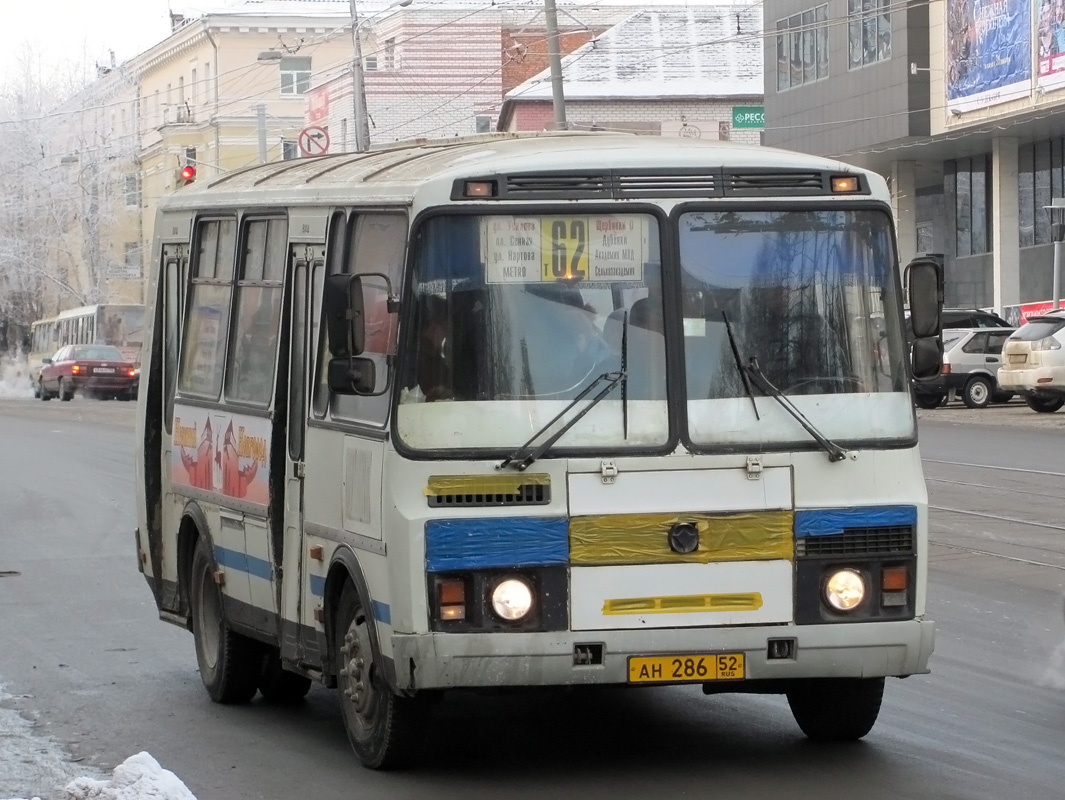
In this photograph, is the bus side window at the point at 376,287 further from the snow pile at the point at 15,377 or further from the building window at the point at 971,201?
the snow pile at the point at 15,377

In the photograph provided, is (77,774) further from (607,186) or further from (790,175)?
(790,175)

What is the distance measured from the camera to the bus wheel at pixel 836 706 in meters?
7.96

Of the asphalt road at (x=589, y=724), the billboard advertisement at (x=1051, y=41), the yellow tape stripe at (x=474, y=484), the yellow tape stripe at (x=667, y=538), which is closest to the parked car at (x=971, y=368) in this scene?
the billboard advertisement at (x=1051, y=41)

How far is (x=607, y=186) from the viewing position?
7539 millimetres

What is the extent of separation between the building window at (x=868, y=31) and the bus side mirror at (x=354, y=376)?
4120 centimetres

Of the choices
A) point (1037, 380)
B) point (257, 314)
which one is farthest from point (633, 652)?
point (1037, 380)

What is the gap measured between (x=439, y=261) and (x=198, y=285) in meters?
3.07

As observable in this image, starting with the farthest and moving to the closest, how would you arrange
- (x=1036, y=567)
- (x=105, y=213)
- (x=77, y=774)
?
(x=105, y=213) < (x=1036, y=567) < (x=77, y=774)

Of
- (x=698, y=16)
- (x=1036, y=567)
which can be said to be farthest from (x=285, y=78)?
(x=1036, y=567)

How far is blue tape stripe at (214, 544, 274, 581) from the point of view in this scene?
8.88 metres

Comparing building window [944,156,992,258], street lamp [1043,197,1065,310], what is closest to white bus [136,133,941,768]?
street lamp [1043,197,1065,310]

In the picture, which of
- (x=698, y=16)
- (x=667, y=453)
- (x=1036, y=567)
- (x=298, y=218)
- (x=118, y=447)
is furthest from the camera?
(x=698, y=16)

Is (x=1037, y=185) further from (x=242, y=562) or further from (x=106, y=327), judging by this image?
(x=242, y=562)

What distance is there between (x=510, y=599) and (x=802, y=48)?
1809 inches
